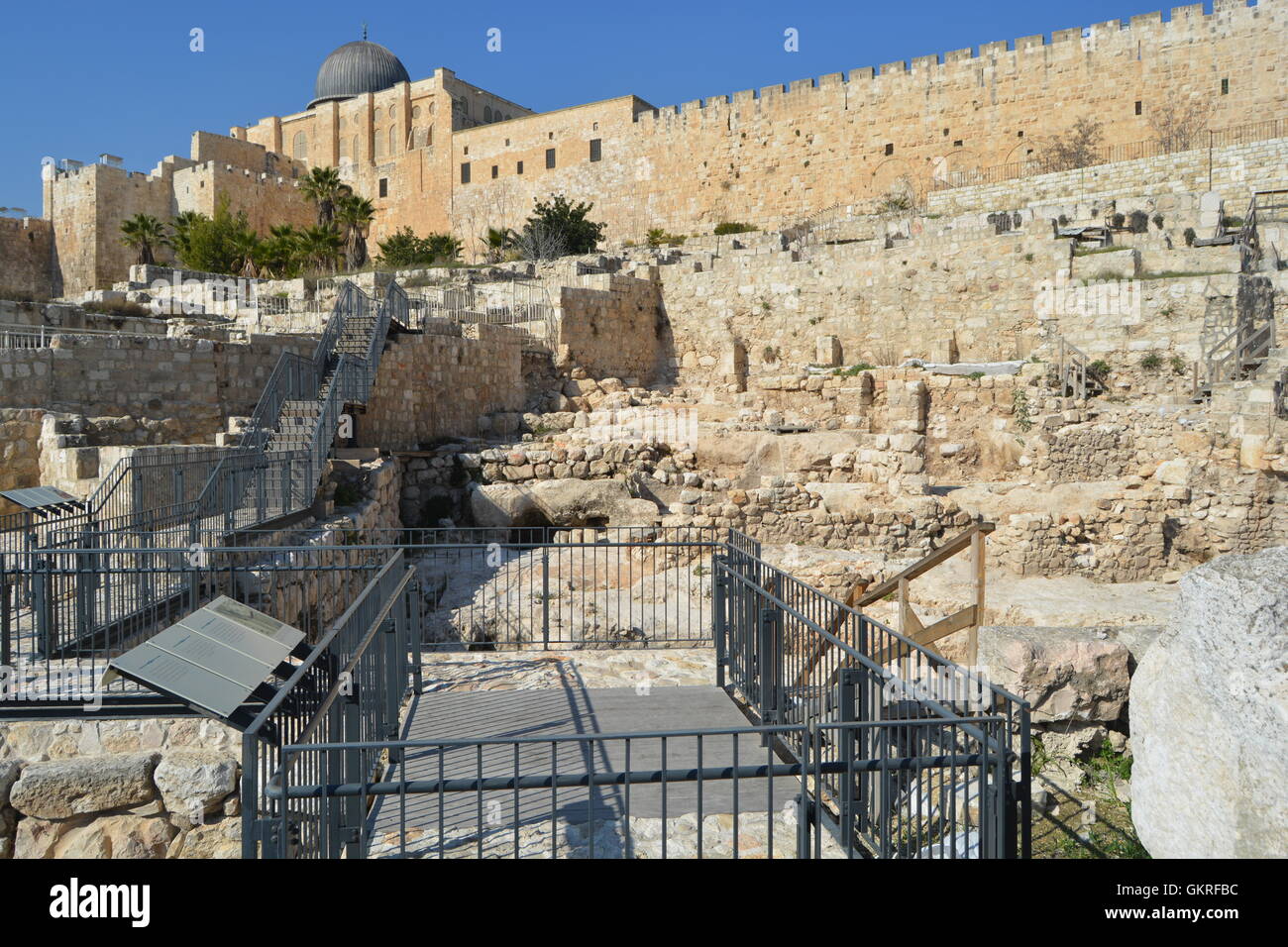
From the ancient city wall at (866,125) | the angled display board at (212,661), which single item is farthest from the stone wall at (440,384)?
the ancient city wall at (866,125)

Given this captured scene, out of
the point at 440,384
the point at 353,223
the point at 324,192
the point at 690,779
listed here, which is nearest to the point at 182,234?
the point at 324,192

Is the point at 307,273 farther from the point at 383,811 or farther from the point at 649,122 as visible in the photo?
the point at 383,811

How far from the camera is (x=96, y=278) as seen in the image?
127 feet

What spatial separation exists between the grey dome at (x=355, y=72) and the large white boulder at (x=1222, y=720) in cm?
5576

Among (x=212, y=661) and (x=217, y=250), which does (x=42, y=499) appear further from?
(x=217, y=250)

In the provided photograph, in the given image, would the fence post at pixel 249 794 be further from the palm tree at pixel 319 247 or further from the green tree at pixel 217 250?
the green tree at pixel 217 250

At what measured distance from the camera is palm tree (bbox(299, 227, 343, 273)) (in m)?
31.1

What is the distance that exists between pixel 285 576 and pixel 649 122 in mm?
32935

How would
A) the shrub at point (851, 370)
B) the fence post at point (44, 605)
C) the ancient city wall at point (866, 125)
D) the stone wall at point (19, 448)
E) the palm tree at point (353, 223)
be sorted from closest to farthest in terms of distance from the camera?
1. the fence post at point (44, 605)
2. the stone wall at point (19, 448)
3. the shrub at point (851, 370)
4. the ancient city wall at point (866, 125)
5. the palm tree at point (353, 223)

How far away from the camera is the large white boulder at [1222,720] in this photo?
3.36 meters

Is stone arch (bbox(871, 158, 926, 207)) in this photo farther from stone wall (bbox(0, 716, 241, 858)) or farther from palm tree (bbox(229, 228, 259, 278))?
stone wall (bbox(0, 716, 241, 858))

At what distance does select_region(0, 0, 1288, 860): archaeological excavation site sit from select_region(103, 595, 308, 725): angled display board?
0.03 meters

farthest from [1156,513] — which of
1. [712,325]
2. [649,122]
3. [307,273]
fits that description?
[649,122]

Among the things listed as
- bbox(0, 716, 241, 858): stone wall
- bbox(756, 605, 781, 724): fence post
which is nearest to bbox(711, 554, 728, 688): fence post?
bbox(756, 605, 781, 724): fence post
